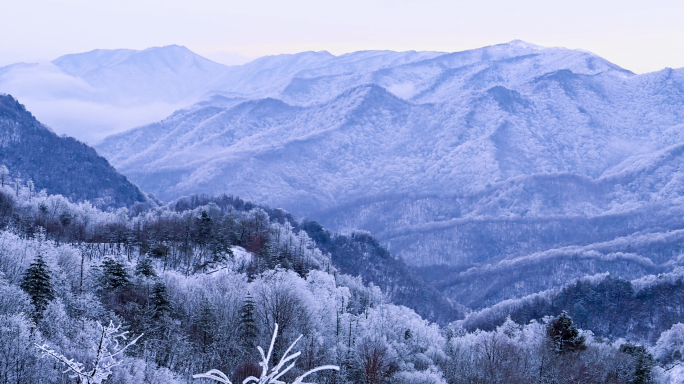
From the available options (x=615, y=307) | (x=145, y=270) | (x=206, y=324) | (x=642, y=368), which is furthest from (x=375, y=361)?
(x=615, y=307)

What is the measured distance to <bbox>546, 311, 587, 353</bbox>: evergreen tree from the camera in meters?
72.1

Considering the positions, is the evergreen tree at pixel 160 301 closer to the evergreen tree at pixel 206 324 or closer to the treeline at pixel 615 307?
the evergreen tree at pixel 206 324

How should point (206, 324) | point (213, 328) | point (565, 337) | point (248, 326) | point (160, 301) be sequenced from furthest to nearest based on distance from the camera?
point (565, 337)
point (248, 326)
point (213, 328)
point (206, 324)
point (160, 301)

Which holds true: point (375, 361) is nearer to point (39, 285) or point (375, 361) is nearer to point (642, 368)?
point (39, 285)

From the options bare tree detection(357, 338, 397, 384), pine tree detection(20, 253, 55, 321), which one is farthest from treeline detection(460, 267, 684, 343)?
pine tree detection(20, 253, 55, 321)

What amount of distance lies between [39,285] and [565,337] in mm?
58832

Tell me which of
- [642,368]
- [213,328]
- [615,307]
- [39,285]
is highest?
[39,285]

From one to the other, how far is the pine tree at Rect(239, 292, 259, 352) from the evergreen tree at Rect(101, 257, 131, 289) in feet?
41.9

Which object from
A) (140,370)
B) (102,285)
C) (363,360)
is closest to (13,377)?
(140,370)

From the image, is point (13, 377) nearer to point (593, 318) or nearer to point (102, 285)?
point (102, 285)

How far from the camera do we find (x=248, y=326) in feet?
196

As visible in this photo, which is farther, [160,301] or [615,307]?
[615,307]

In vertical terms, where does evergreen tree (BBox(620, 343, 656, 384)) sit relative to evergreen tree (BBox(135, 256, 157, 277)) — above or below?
below

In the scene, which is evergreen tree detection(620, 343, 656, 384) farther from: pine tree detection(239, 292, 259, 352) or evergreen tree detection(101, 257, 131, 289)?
evergreen tree detection(101, 257, 131, 289)
